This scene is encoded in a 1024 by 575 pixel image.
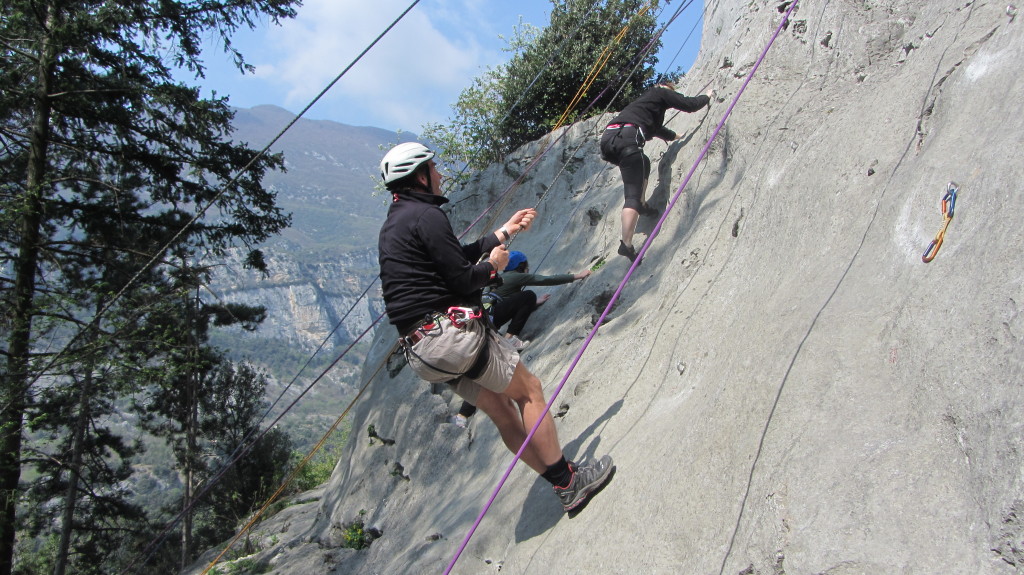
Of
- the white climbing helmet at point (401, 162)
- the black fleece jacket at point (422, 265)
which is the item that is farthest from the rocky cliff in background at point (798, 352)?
the white climbing helmet at point (401, 162)

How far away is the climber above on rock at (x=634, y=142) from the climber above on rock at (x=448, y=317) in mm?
2817

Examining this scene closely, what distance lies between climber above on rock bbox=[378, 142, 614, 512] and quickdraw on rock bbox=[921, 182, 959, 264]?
203cm

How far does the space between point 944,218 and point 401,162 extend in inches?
111

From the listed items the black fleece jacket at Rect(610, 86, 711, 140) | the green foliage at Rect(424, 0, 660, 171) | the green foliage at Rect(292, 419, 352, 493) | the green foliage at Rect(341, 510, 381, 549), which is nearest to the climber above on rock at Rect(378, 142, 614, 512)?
the black fleece jacket at Rect(610, 86, 711, 140)

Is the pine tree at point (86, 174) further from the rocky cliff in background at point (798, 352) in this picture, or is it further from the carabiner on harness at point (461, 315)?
the carabiner on harness at point (461, 315)

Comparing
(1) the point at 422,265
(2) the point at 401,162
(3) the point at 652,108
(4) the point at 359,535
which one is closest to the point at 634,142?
(3) the point at 652,108

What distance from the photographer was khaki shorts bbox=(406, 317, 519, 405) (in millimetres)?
3383

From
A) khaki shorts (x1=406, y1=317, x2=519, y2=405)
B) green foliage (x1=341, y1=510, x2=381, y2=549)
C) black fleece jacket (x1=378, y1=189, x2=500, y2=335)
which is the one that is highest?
black fleece jacket (x1=378, y1=189, x2=500, y2=335)

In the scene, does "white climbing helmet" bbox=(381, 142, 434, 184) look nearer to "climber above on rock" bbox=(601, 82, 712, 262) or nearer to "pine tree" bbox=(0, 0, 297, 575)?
"climber above on rock" bbox=(601, 82, 712, 262)

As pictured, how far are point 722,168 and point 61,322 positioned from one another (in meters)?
9.72

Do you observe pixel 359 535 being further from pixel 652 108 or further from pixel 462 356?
pixel 652 108

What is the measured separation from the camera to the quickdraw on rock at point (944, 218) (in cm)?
309

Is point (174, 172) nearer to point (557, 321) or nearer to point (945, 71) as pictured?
point (557, 321)

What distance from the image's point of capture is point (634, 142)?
20.8 ft
